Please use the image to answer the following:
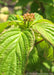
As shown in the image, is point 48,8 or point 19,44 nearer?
point 19,44

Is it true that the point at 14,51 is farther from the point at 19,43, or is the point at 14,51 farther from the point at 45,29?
the point at 45,29

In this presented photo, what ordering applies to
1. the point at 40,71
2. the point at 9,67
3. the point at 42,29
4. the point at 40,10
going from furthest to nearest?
the point at 40,71
the point at 40,10
the point at 42,29
the point at 9,67

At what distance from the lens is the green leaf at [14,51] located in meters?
0.48

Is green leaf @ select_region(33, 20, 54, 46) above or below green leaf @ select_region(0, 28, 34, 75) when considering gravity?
above

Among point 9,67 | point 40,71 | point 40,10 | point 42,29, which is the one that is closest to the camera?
point 9,67

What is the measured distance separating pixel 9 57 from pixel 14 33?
144mm

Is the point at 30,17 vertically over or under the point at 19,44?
over

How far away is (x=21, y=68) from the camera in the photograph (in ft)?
1.61

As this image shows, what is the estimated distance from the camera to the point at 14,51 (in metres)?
0.52

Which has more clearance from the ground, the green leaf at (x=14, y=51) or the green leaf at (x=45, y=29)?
the green leaf at (x=45, y=29)

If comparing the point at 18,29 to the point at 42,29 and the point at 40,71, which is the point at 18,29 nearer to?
the point at 42,29

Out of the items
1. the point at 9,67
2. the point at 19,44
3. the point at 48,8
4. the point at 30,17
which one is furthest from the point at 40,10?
the point at 9,67

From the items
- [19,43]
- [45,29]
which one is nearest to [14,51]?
[19,43]

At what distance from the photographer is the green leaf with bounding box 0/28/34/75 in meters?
0.48
